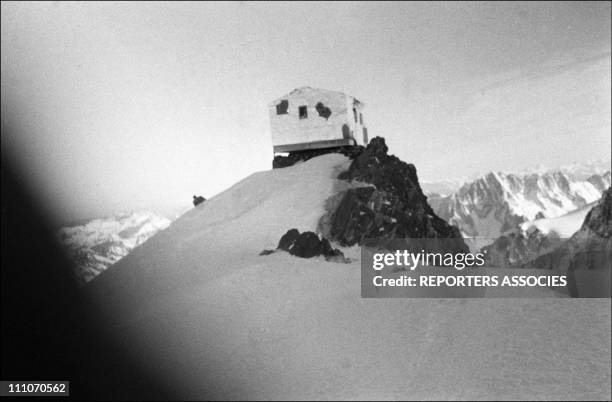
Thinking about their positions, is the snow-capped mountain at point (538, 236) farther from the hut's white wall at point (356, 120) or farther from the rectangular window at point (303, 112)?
the rectangular window at point (303, 112)

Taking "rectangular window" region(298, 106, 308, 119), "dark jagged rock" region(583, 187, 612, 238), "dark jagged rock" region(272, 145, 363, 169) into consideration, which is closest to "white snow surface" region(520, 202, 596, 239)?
"dark jagged rock" region(583, 187, 612, 238)

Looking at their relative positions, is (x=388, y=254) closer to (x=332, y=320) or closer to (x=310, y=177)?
(x=332, y=320)

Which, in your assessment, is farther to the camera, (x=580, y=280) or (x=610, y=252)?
(x=610, y=252)

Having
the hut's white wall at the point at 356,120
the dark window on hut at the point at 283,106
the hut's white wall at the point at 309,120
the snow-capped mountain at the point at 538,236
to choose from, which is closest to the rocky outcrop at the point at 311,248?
the hut's white wall at the point at 309,120

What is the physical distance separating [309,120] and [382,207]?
1161 cm

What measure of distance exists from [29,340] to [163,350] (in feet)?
29.0

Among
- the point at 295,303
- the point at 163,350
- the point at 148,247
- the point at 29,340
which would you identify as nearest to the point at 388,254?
the point at 295,303

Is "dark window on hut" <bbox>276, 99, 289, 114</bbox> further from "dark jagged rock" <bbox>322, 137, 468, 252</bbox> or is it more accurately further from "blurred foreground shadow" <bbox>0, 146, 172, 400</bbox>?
"blurred foreground shadow" <bbox>0, 146, 172, 400</bbox>

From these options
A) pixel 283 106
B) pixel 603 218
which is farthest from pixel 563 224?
pixel 283 106

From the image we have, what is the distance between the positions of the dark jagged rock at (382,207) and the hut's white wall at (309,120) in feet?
18.0

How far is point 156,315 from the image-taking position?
55.4 feet

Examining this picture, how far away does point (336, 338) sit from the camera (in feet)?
46.0

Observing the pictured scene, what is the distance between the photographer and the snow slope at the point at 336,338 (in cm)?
1195

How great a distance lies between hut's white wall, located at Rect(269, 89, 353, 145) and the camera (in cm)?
3312
